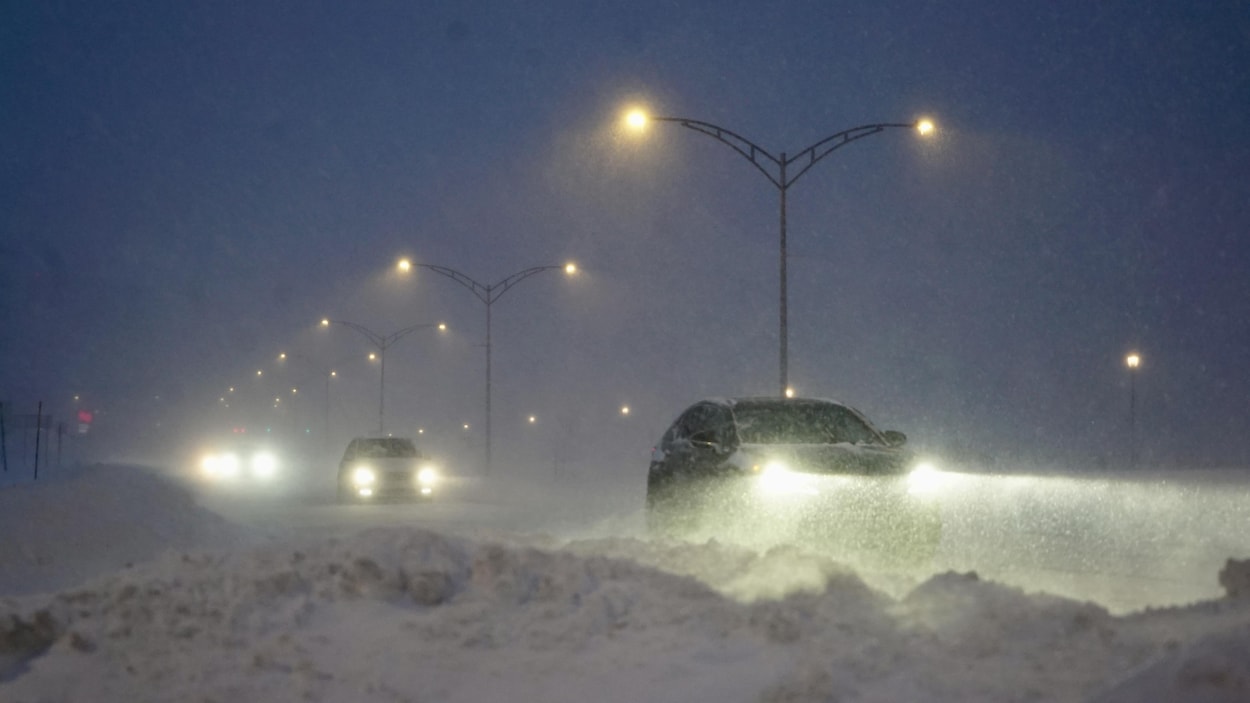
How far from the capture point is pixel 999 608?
22.3ft

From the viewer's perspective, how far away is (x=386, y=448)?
29.3m

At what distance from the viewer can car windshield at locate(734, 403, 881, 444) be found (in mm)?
12586

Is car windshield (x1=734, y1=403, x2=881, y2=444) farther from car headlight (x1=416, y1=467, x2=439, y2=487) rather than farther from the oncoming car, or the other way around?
the oncoming car

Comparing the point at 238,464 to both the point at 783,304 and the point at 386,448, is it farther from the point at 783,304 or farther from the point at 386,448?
the point at 783,304

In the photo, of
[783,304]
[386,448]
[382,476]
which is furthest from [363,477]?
[783,304]

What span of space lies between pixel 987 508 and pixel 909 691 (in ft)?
33.7

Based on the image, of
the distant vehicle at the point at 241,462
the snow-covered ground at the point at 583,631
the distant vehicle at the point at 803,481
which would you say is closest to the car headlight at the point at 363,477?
the distant vehicle at the point at 803,481

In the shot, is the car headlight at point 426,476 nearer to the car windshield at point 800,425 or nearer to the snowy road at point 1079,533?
the snowy road at point 1079,533

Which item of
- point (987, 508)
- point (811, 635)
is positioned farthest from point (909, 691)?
point (987, 508)

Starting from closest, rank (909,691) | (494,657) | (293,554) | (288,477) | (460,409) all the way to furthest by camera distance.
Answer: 1. (909,691)
2. (494,657)
3. (293,554)
4. (288,477)
5. (460,409)

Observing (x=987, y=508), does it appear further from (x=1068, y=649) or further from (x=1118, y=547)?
(x=1068, y=649)

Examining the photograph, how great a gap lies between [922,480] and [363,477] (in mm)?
18183

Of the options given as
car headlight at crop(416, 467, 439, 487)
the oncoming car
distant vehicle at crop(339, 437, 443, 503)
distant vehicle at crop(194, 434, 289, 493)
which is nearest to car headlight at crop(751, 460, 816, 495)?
distant vehicle at crop(339, 437, 443, 503)

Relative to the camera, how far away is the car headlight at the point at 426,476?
2809 cm
